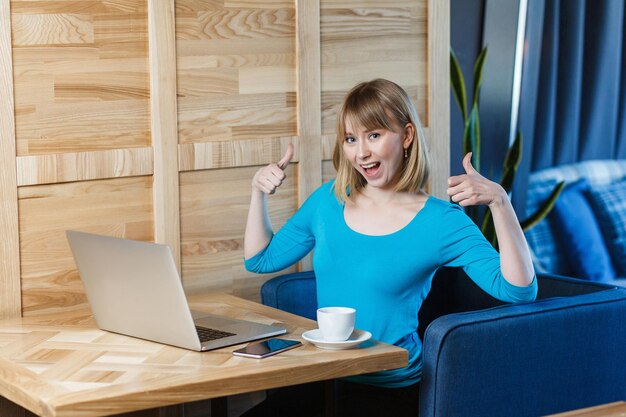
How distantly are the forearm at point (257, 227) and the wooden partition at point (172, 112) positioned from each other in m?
0.19

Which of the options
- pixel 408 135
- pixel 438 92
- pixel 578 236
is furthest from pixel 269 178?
pixel 578 236

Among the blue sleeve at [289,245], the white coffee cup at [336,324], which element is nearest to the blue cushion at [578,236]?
the blue sleeve at [289,245]

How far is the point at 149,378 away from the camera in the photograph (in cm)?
190

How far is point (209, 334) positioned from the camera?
2225mm

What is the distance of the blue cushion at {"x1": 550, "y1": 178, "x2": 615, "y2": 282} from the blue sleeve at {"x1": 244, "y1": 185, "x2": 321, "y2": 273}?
8.67 ft

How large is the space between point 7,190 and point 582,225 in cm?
337

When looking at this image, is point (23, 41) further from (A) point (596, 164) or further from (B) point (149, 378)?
(A) point (596, 164)

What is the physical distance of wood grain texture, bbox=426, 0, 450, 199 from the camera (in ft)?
10.7

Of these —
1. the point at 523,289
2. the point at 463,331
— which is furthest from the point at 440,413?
the point at 523,289

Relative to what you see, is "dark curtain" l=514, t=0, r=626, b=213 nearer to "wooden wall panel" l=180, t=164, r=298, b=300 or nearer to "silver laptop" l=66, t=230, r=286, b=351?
"wooden wall panel" l=180, t=164, r=298, b=300

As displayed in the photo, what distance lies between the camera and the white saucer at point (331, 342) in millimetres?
2090

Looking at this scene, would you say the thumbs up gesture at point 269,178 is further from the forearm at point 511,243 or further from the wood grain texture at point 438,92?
the wood grain texture at point 438,92

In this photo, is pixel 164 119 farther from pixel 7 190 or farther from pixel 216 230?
pixel 7 190

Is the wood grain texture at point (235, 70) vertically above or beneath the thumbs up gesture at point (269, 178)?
above
